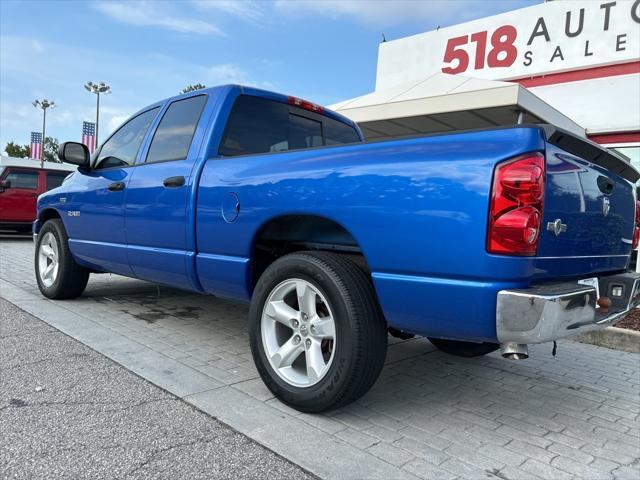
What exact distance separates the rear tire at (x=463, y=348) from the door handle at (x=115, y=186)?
9.42 ft

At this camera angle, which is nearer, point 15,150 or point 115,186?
point 115,186

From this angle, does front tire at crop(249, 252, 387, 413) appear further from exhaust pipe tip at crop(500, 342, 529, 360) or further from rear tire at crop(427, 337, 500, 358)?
rear tire at crop(427, 337, 500, 358)

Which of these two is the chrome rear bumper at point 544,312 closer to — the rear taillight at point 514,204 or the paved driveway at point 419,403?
the rear taillight at point 514,204

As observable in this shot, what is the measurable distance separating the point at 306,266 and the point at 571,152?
146 cm

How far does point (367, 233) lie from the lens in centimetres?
246

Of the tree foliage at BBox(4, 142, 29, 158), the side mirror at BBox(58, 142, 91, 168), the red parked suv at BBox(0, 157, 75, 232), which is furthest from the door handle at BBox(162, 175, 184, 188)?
the tree foliage at BBox(4, 142, 29, 158)

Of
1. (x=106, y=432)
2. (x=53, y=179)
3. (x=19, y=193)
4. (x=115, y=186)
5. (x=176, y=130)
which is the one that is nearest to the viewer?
(x=106, y=432)

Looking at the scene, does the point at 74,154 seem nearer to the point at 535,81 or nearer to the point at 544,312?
the point at 544,312

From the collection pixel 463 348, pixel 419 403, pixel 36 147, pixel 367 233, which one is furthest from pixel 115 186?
pixel 36 147

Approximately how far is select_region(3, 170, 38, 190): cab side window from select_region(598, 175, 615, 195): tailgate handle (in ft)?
44.7

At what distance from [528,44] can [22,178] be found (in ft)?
43.1

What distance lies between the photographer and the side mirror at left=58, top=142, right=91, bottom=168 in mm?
4594

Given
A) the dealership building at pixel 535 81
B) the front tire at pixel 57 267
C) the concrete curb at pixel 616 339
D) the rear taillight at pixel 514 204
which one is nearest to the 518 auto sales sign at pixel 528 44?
the dealership building at pixel 535 81

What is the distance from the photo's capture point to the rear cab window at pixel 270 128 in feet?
12.2
